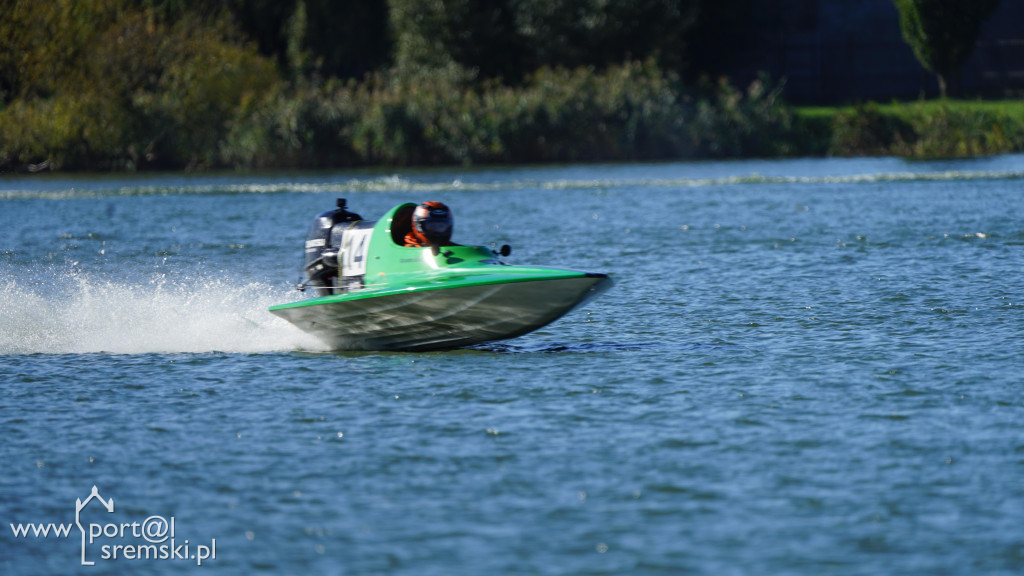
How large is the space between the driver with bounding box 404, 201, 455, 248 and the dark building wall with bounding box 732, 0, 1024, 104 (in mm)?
49542

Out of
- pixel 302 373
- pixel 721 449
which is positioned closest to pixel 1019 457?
pixel 721 449

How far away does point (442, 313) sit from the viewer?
43.7 ft

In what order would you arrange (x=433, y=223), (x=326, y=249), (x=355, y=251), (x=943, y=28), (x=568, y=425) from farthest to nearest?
(x=943, y=28) < (x=326, y=249) < (x=355, y=251) < (x=433, y=223) < (x=568, y=425)

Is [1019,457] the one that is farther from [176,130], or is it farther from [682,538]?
[176,130]

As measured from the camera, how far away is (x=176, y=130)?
49.7 m

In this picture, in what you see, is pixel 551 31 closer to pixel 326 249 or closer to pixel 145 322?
pixel 145 322

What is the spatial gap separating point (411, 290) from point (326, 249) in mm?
1824

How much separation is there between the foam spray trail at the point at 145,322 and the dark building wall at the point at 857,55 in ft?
153

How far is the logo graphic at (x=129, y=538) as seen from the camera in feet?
25.5

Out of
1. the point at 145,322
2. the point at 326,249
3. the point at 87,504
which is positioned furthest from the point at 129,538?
the point at 145,322

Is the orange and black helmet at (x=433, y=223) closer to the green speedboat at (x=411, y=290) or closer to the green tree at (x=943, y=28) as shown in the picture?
the green speedboat at (x=411, y=290)

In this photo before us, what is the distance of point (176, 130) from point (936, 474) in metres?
44.0

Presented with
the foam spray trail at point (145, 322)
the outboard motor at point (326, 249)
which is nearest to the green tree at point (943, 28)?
the foam spray trail at point (145, 322)

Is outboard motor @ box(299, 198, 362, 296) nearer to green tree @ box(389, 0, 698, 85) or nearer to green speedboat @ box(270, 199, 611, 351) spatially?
green speedboat @ box(270, 199, 611, 351)
